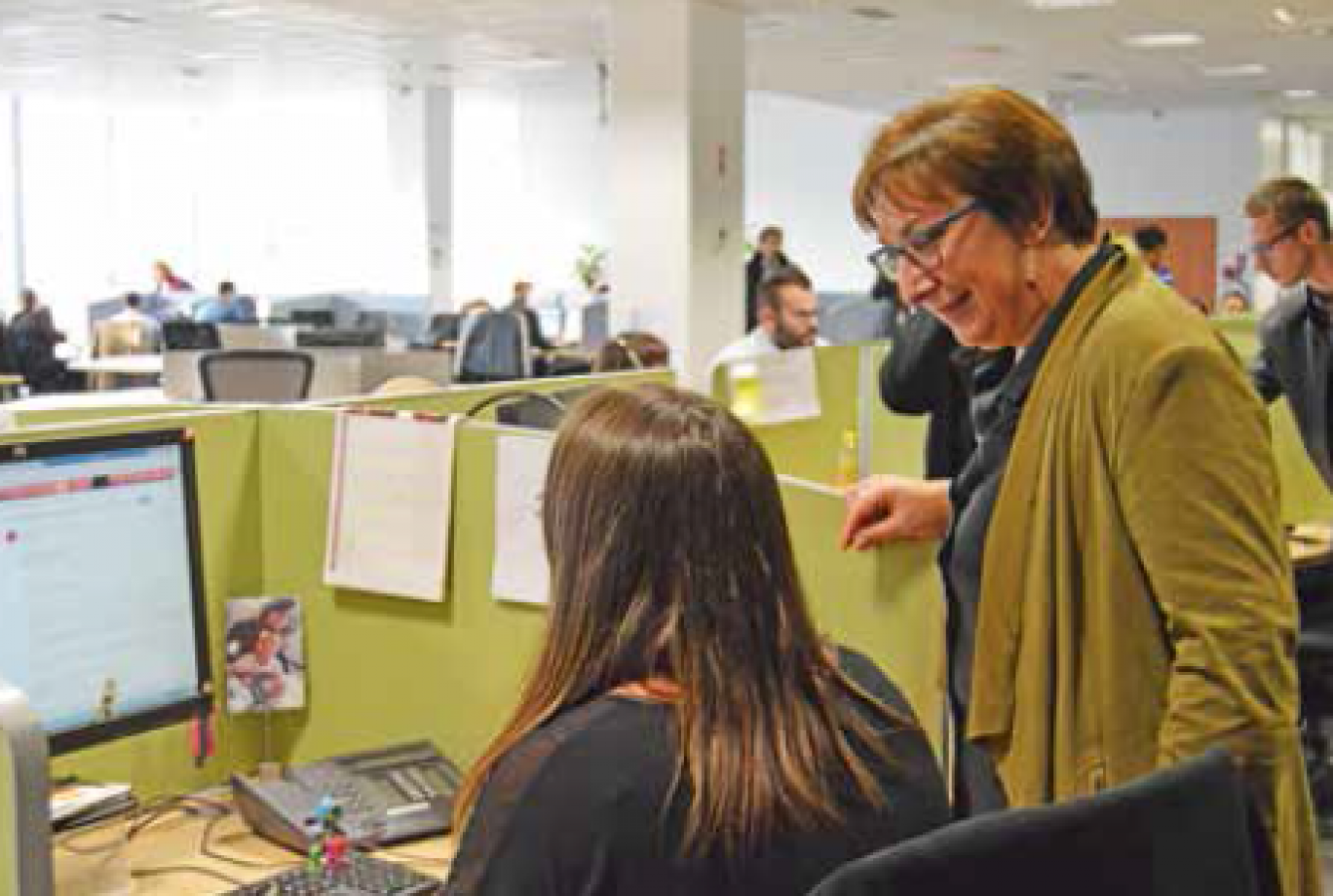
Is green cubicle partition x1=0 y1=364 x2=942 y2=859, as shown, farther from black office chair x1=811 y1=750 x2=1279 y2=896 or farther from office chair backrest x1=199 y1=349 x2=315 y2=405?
office chair backrest x1=199 y1=349 x2=315 y2=405

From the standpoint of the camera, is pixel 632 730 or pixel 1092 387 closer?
pixel 632 730

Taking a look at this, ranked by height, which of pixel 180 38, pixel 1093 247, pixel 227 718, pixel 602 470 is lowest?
pixel 227 718

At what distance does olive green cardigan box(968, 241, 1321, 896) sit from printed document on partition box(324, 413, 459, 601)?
0.76 metres

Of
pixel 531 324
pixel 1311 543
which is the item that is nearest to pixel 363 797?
pixel 1311 543

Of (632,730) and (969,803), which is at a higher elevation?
(632,730)

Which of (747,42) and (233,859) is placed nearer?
(233,859)

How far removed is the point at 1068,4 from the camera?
927cm

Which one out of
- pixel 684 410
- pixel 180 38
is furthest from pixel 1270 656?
pixel 180 38

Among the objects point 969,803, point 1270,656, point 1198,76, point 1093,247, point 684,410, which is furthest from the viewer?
point 1198,76

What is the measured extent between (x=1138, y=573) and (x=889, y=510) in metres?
0.36

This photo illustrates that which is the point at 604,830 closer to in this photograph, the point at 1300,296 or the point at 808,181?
the point at 1300,296

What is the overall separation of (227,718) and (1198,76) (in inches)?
503

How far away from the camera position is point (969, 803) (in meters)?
1.82

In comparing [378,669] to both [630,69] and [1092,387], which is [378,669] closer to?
[1092,387]
